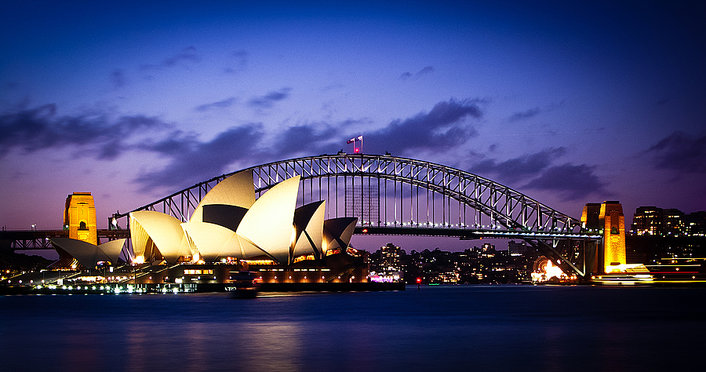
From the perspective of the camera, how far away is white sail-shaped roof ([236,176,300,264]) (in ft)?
256

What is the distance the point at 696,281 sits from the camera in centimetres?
10450

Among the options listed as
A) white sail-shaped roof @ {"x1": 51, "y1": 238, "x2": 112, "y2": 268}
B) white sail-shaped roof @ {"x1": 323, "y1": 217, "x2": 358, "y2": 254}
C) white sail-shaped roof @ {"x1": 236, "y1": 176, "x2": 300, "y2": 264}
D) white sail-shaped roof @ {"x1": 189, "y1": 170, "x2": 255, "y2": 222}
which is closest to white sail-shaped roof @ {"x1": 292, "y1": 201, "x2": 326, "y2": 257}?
white sail-shaped roof @ {"x1": 236, "y1": 176, "x2": 300, "y2": 264}

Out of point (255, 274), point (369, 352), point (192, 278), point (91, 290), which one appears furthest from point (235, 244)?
point (369, 352)

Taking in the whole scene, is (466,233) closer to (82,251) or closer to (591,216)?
(591,216)

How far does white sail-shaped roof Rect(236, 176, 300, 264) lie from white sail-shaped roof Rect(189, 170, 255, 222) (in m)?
3.69

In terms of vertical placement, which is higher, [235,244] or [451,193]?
[451,193]

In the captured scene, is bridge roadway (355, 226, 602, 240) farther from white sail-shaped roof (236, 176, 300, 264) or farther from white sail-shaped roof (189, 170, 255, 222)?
white sail-shaped roof (189, 170, 255, 222)

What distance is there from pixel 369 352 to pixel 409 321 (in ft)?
53.5

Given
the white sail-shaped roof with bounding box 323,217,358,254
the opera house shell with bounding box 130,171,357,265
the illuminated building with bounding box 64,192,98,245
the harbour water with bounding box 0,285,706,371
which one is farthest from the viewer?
the illuminated building with bounding box 64,192,98,245

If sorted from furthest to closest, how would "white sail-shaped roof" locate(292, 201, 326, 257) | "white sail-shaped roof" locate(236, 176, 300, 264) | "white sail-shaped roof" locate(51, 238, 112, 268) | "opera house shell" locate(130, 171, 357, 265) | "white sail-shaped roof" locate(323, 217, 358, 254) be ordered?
"white sail-shaped roof" locate(51, 238, 112, 268)
"white sail-shaped roof" locate(323, 217, 358, 254)
"white sail-shaped roof" locate(292, 201, 326, 257)
"opera house shell" locate(130, 171, 357, 265)
"white sail-shaped roof" locate(236, 176, 300, 264)

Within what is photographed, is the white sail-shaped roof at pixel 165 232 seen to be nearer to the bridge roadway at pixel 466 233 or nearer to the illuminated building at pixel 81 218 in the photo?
the illuminated building at pixel 81 218

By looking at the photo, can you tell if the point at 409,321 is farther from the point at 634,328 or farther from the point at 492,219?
the point at 492,219

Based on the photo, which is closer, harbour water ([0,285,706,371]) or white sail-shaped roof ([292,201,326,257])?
harbour water ([0,285,706,371])

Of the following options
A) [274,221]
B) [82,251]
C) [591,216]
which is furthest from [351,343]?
[591,216]
